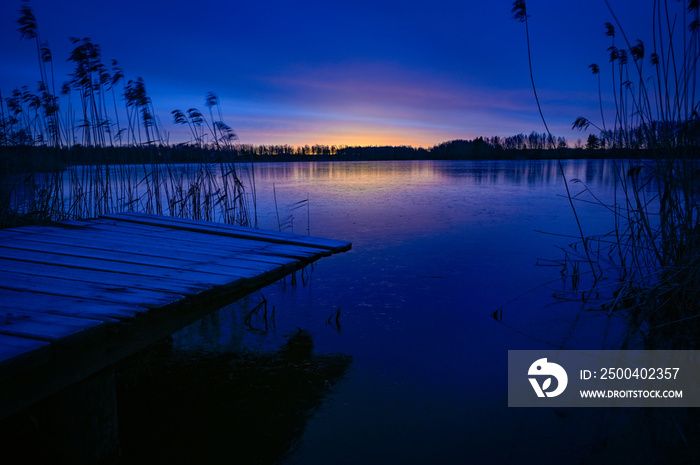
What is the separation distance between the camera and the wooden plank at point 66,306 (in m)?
0.98

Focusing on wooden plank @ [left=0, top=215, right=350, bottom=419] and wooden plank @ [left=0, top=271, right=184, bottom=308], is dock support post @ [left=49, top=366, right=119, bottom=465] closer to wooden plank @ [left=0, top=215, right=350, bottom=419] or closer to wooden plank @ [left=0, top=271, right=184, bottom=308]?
wooden plank @ [left=0, top=215, right=350, bottom=419]

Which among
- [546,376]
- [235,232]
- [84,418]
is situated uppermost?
[235,232]

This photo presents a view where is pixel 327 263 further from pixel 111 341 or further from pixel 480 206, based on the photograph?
pixel 480 206

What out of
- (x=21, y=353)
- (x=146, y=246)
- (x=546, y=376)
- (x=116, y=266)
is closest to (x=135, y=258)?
(x=116, y=266)

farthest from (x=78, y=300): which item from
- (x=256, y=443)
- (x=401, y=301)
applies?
(x=401, y=301)

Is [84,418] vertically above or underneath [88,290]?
underneath

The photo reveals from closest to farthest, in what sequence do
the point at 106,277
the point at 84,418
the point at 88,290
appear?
the point at 84,418
the point at 88,290
the point at 106,277

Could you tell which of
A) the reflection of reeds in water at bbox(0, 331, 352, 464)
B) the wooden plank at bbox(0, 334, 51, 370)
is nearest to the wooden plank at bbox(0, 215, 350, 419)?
the wooden plank at bbox(0, 334, 51, 370)

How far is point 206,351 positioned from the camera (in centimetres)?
185

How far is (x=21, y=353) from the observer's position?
77 centimetres

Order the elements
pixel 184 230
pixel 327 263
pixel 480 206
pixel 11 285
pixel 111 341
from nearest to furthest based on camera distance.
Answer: pixel 111 341, pixel 11 285, pixel 184 230, pixel 327 263, pixel 480 206

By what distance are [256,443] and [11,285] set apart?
82 centimetres

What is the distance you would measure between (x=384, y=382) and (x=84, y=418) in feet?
3.12

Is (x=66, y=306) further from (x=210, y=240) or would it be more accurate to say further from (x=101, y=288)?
(x=210, y=240)
